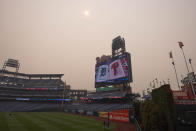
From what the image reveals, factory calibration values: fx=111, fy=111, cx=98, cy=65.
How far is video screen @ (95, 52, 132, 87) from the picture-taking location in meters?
39.7

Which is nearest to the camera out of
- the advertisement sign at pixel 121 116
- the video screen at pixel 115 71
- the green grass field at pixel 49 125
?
the green grass field at pixel 49 125

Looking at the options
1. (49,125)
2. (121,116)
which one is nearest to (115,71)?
(121,116)

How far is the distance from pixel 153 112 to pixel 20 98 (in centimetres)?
7269

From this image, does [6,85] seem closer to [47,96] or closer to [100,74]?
[47,96]

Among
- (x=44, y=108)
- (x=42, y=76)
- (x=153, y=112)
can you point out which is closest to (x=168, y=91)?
(x=153, y=112)

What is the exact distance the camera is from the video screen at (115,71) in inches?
1564

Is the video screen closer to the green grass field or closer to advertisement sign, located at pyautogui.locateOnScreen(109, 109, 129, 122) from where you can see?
advertisement sign, located at pyautogui.locateOnScreen(109, 109, 129, 122)

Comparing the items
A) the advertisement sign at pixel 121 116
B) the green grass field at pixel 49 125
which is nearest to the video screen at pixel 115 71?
the advertisement sign at pixel 121 116

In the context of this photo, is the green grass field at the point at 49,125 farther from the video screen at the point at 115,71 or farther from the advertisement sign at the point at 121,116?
the video screen at the point at 115,71

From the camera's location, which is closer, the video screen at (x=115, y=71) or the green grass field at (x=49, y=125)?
the green grass field at (x=49, y=125)

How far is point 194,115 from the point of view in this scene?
11.9 meters

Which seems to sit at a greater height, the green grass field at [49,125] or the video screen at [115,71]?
the video screen at [115,71]

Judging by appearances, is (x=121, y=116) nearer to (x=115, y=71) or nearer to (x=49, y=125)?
(x=49, y=125)

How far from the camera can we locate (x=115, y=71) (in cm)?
4325
